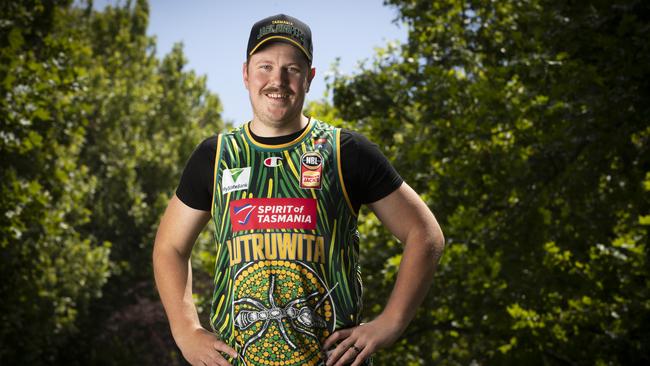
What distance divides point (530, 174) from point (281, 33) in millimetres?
7227

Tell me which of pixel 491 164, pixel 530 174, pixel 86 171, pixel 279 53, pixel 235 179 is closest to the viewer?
pixel 235 179

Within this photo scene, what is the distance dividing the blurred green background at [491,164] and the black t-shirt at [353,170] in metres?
5.54

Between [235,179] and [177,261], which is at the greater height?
[235,179]

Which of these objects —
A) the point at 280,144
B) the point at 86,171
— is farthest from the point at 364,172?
the point at 86,171

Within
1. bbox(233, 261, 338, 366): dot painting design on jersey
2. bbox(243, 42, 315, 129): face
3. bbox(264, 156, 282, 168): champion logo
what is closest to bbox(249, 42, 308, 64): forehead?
bbox(243, 42, 315, 129): face

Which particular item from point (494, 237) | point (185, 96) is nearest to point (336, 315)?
Result: point (494, 237)

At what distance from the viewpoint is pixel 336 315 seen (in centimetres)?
246

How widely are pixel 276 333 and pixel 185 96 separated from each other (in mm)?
31554

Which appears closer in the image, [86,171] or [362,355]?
[362,355]

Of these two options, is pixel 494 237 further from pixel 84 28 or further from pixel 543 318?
pixel 84 28

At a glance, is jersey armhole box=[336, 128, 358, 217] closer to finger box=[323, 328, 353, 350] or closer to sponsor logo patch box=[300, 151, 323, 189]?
sponsor logo patch box=[300, 151, 323, 189]

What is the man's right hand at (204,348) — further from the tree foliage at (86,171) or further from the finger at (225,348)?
the tree foliage at (86,171)

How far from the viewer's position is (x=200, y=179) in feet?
8.63

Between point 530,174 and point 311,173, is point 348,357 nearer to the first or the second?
point 311,173
